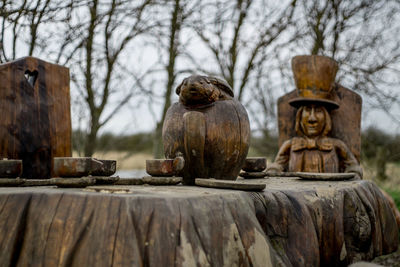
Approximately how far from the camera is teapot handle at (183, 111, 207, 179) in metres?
2.36

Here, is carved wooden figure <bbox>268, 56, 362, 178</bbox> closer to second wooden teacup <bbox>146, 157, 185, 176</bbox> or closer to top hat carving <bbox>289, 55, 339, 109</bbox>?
top hat carving <bbox>289, 55, 339, 109</bbox>

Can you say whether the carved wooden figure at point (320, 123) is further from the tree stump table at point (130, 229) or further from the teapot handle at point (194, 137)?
the tree stump table at point (130, 229)

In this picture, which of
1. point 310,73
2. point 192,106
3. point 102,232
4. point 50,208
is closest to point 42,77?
point 192,106

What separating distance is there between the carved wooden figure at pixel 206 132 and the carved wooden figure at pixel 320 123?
1645mm

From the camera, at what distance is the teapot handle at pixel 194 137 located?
2359 mm

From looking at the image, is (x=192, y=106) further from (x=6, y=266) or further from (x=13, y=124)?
(x=6, y=266)

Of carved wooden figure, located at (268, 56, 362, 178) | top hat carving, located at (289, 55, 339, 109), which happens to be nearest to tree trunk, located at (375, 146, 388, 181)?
carved wooden figure, located at (268, 56, 362, 178)

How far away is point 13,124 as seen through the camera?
2.64 metres

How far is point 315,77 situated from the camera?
427 cm

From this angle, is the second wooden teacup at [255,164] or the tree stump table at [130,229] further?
the second wooden teacup at [255,164]

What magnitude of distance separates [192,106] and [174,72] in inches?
128

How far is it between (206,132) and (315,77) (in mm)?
2291

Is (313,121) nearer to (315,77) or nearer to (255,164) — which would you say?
(315,77)

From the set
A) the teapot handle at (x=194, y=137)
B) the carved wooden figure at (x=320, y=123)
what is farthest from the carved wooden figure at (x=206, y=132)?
the carved wooden figure at (x=320, y=123)
